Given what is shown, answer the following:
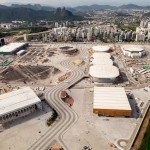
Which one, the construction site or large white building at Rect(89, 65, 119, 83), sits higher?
large white building at Rect(89, 65, 119, 83)

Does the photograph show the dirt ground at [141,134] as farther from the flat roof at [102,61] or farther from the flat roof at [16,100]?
the flat roof at [102,61]

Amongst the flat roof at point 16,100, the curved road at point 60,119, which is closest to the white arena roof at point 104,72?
the curved road at point 60,119

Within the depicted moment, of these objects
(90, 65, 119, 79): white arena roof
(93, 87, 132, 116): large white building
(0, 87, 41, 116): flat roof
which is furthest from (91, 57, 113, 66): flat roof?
(0, 87, 41, 116): flat roof

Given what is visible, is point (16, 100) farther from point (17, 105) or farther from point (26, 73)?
point (26, 73)

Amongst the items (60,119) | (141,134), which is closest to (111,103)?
(141,134)

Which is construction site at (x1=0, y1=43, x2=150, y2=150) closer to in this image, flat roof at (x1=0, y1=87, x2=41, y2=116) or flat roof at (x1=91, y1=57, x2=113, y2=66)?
flat roof at (x1=91, y1=57, x2=113, y2=66)
